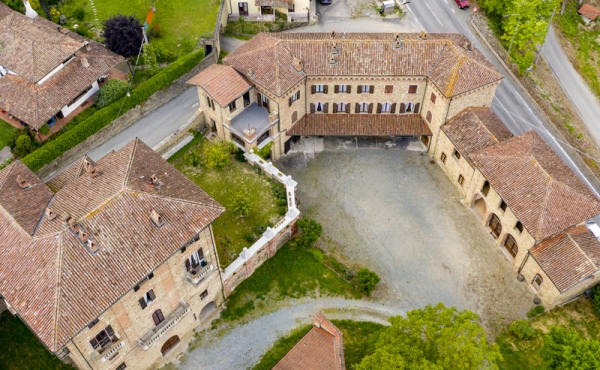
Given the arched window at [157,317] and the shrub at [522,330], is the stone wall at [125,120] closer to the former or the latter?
the arched window at [157,317]

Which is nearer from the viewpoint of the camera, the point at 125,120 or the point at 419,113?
the point at 125,120

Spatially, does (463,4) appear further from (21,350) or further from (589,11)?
(21,350)

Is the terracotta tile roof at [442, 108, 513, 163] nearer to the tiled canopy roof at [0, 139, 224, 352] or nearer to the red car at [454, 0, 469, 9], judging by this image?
the red car at [454, 0, 469, 9]

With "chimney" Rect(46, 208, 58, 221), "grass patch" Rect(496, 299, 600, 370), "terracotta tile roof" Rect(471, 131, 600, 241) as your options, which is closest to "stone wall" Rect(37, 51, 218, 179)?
"chimney" Rect(46, 208, 58, 221)

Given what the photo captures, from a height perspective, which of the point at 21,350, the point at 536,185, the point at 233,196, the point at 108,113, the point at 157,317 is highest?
the point at 108,113

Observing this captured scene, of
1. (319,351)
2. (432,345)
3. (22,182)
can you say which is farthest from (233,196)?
(432,345)

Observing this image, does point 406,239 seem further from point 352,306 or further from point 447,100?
point 447,100

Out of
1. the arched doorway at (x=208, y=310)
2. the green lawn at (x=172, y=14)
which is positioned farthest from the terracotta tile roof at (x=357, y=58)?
the arched doorway at (x=208, y=310)

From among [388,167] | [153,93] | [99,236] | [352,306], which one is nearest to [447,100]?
[388,167]
